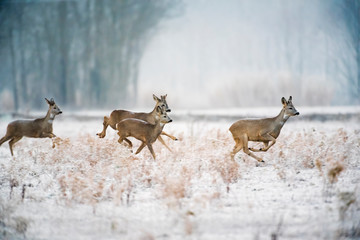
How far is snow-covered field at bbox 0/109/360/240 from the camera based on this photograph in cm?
450

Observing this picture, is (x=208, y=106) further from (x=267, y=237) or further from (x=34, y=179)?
(x=267, y=237)

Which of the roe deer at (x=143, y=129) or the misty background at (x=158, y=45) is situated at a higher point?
the misty background at (x=158, y=45)

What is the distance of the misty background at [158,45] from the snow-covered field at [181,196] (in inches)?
845

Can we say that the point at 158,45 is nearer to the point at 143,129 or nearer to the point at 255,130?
the point at 143,129

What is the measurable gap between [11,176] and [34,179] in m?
0.36

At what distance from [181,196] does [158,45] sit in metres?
38.1

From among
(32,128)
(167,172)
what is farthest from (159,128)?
(32,128)

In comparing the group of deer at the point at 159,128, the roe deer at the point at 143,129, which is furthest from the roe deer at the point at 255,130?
the roe deer at the point at 143,129

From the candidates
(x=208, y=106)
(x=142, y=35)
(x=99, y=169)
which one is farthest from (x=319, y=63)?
(x=99, y=169)

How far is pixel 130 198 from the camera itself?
572 centimetres

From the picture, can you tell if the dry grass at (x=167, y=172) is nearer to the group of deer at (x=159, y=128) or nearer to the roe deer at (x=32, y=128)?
the group of deer at (x=159, y=128)

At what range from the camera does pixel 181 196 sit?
5312 mm

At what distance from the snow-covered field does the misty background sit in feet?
70.5

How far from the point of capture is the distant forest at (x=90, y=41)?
3450 cm
